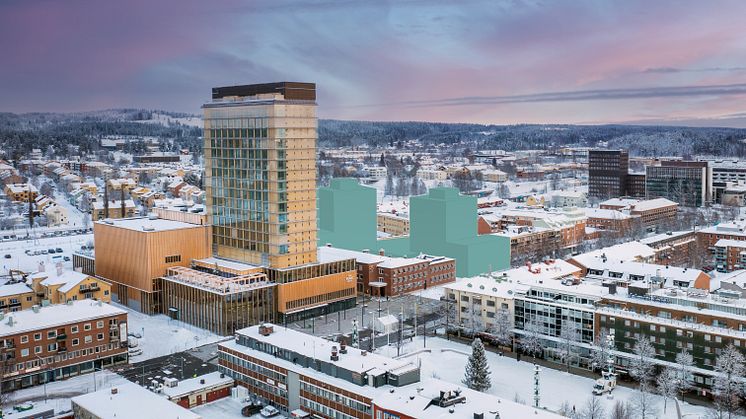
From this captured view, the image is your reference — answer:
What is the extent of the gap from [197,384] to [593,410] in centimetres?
1366

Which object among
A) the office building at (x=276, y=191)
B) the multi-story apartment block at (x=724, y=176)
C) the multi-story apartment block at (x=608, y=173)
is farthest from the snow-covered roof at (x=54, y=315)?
the multi-story apartment block at (x=608, y=173)

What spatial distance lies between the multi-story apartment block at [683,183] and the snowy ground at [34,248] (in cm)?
6355

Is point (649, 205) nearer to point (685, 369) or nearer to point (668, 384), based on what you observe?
point (685, 369)

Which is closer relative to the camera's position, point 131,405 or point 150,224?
point 131,405

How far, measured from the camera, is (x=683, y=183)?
82.5 meters

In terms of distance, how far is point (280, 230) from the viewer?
3547 cm

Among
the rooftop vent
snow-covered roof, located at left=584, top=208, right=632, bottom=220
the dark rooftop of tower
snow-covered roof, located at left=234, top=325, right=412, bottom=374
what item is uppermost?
the dark rooftop of tower

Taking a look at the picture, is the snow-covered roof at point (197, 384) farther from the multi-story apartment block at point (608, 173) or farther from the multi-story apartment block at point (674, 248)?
the multi-story apartment block at point (608, 173)

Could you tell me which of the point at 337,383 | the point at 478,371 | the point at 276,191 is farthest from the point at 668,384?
the point at 276,191

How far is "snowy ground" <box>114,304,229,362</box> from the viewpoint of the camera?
102 feet

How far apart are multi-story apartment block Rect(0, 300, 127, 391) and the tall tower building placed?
8.76 metres

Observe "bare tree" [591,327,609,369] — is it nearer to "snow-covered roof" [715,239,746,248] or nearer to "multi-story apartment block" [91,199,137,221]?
"snow-covered roof" [715,239,746,248]

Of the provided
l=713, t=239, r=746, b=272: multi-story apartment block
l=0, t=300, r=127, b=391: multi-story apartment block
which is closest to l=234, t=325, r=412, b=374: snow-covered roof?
l=0, t=300, r=127, b=391: multi-story apartment block

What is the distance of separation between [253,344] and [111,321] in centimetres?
694
